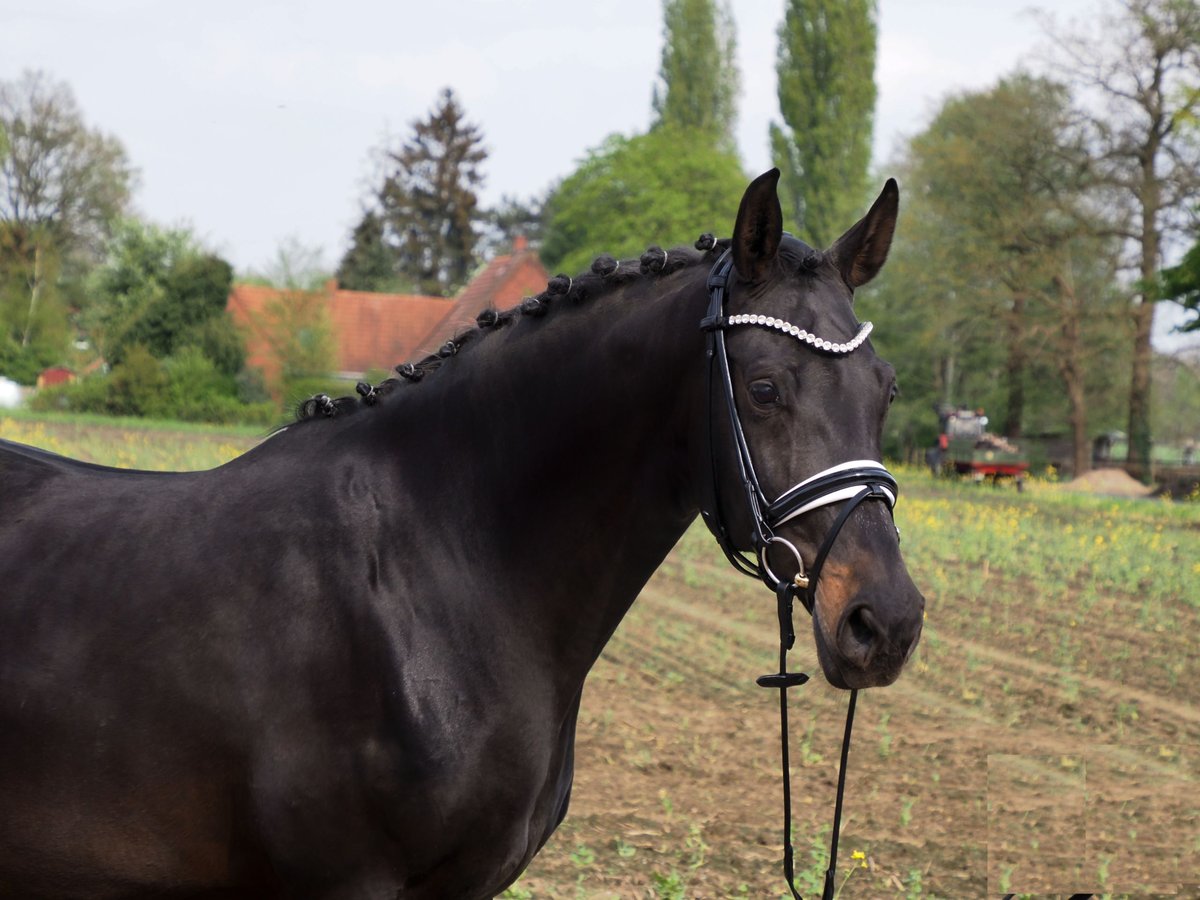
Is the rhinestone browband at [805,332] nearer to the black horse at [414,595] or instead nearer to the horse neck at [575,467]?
the black horse at [414,595]

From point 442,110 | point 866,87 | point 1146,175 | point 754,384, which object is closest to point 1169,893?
point 754,384

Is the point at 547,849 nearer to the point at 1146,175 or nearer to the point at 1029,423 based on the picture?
the point at 1146,175

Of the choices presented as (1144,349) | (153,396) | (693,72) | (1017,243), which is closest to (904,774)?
(1017,243)

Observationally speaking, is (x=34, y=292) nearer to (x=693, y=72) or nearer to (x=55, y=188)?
(x=55, y=188)

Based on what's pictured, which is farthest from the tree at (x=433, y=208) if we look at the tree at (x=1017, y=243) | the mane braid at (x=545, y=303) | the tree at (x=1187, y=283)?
the mane braid at (x=545, y=303)

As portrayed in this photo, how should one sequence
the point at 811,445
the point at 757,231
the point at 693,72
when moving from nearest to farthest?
the point at 811,445 → the point at 757,231 → the point at 693,72

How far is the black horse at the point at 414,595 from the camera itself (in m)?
2.43

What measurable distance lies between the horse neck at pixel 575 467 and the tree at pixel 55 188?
47.5 meters

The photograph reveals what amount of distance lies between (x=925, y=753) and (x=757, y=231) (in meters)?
5.67

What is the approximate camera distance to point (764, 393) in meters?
2.48

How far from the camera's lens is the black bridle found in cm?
238

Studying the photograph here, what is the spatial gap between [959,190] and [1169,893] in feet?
122

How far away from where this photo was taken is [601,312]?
2.83 meters

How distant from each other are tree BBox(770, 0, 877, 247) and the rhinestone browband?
48.2 m
